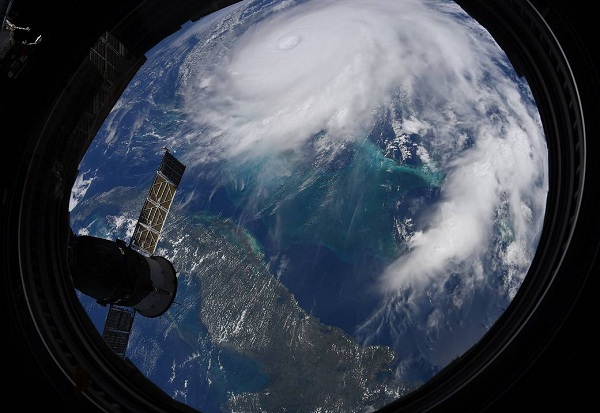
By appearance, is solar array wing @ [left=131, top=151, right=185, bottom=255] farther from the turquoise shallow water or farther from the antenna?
the turquoise shallow water

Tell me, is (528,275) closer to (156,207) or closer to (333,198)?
(156,207)

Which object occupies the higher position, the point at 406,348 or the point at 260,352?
the point at 406,348

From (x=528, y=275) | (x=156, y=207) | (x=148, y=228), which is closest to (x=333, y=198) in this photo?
(x=156, y=207)

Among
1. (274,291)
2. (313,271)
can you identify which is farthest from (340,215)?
(274,291)

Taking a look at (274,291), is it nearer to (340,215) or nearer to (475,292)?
(340,215)

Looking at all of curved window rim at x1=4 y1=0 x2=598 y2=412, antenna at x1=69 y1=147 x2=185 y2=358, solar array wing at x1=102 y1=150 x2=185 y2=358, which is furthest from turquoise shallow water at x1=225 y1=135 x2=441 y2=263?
curved window rim at x1=4 y1=0 x2=598 y2=412

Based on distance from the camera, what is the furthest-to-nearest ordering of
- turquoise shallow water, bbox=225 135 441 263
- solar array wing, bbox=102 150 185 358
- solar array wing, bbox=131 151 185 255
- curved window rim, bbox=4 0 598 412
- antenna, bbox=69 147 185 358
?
turquoise shallow water, bbox=225 135 441 263
solar array wing, bbox=131 151 185 255
solar array wing, bbox=102 150 185 358
antenna, bbox=69 147 185 358
curved window rim, bbox=4 0 598 412

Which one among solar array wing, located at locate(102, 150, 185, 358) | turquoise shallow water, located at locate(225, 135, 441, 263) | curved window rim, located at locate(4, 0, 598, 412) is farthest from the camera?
turquoise shallow water, located at locate(225, 135, 441, 263)

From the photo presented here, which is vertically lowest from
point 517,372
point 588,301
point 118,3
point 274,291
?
point 274,291
